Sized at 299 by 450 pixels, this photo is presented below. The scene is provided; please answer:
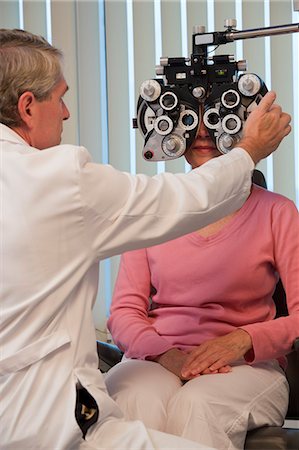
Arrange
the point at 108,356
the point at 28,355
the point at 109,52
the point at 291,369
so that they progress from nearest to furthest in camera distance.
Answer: the point at 28,355 < the point at 291,369 < the point at 108,356 < the point at 109,52

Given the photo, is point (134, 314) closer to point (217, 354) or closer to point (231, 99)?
point (217, 354)

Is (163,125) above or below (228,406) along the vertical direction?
above

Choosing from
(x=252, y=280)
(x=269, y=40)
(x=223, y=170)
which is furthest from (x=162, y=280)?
(x=269, y=40)

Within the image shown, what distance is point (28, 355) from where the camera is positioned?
1.47 metres

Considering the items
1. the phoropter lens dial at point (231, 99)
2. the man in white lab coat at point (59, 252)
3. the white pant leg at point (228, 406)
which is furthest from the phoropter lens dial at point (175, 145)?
the white pant leg at point (228, 406)

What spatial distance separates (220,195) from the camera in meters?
1.57

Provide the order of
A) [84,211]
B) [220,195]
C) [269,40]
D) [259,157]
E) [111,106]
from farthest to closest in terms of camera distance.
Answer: [111,106] → [269,40] → [259,157] → [220,195] → [84,211]

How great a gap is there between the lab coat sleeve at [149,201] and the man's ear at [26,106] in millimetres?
159

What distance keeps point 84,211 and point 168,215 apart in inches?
6.3

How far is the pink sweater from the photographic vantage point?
190 centimetres

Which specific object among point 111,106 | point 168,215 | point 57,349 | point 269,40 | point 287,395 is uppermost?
point 269,40

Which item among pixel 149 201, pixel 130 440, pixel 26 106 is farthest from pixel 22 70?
pixel 130 440

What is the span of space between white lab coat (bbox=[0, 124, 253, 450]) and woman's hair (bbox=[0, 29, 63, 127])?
6 cm

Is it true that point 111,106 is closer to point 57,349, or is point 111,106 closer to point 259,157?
point 259,157
